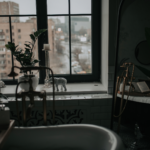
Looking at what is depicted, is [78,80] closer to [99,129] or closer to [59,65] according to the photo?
[59,65]

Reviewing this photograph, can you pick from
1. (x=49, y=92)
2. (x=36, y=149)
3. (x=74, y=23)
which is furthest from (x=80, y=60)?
(x=36, y=149)

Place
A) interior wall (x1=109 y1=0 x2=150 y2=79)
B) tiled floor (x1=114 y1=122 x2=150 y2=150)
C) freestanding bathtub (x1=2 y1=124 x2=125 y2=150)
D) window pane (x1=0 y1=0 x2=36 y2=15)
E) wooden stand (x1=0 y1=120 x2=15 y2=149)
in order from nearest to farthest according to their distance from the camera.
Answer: wooden stand (x1=0 y1=120 x2=15 y2=149) → freestanding bathtub (x1=2 y1=124 x2=125 y2=150) → tiled floor (x1=114 y1=122 x2=150 y2=150) → interior wall (x1=109 y1=0 x2=150 y2=79) → window pane (x1=0 y1=0 x2=36 y2=15)

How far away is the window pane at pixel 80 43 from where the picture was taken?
7.82ft

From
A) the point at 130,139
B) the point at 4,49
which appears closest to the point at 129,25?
the point at 130,139

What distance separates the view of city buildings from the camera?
234 centimetres

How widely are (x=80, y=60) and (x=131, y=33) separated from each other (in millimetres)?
736

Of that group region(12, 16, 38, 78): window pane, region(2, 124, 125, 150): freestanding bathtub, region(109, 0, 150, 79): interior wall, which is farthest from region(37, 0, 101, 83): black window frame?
region(2, 124, 125, 150): freestanding bathtub

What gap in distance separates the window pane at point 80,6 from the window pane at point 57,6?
90 millimetres

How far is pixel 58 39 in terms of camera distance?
2389mm

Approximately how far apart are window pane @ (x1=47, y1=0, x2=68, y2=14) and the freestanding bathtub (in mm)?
1494

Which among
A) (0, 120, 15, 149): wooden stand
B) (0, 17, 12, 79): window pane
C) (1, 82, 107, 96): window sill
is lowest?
(0, 120, 15, 149): wooden stand

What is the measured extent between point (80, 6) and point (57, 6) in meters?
0.30

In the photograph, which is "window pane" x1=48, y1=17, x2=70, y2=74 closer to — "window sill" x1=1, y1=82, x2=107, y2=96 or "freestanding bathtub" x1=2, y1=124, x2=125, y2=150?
"window sill" x1=1, y1=82, x2=107, y2=96

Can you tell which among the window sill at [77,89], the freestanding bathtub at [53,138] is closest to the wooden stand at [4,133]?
the freestanding bathtub at [53,138]
